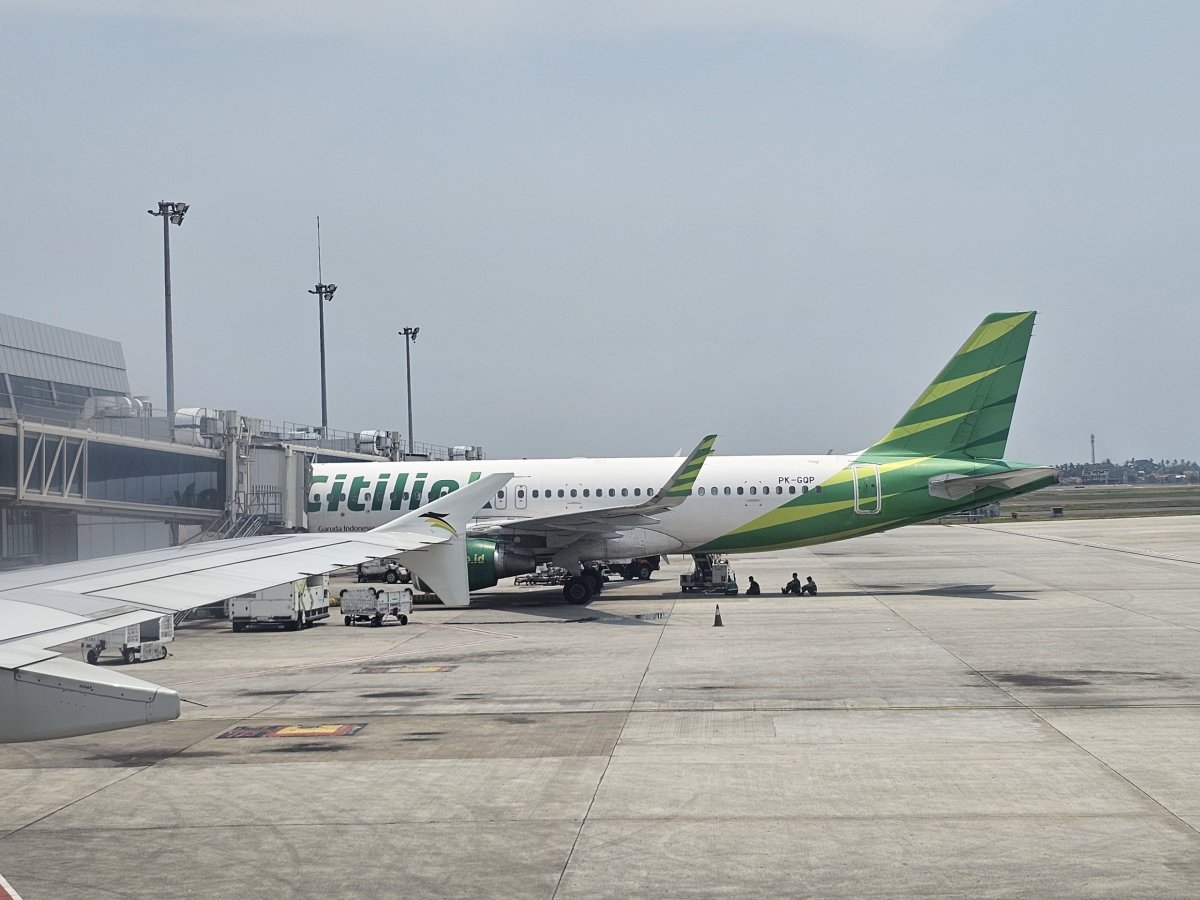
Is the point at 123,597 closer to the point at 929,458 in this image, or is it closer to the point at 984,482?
the point at 984,482

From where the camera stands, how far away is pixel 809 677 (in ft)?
62.9

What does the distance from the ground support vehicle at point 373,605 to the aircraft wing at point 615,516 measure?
370 centimetres

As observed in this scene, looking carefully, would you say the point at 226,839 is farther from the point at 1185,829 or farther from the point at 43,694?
the point at 1185,829

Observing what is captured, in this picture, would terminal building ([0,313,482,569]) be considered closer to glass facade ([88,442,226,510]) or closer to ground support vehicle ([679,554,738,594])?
glass facade ([88,442,226,510])

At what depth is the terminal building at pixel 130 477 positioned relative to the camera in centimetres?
2895

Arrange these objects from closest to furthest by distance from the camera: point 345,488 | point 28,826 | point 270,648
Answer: point 28,826 < point 270,648 < point 345,488

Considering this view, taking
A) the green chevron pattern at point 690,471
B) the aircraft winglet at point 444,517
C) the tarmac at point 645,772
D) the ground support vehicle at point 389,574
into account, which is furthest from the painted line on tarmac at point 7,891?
the ground support vehicle at point 389,574

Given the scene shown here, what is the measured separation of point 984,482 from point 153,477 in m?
24.1

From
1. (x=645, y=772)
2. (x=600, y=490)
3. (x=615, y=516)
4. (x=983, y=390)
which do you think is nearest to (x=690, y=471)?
(x=615, y=516)

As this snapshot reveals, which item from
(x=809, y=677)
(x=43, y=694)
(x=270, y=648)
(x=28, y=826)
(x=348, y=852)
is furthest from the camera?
(x=270, y=648)

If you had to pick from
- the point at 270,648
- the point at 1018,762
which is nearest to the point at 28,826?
the point at 1018,762

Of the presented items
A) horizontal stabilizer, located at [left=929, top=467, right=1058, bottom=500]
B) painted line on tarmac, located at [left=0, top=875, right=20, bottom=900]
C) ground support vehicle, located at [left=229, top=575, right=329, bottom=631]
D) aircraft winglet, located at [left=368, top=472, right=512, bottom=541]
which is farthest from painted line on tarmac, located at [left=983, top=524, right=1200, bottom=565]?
painted line on tarmac, located at [left=0, top=875, right=20, bottom=900]

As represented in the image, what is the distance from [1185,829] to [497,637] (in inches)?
699

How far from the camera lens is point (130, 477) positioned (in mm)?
32469
